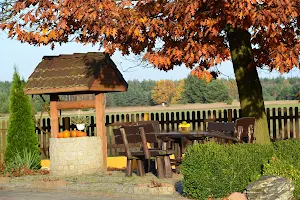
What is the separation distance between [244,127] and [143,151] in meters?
2.31

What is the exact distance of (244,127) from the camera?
1548 centimetres

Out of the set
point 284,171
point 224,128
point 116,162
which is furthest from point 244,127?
point 116,162

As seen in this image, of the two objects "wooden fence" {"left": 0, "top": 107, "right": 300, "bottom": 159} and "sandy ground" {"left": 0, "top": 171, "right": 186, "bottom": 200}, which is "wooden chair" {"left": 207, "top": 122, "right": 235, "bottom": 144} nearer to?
"sandy ground" {"left": 0, "top": 171, "right": 186, "bottom": 200}

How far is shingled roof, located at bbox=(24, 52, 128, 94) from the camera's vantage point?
664 inches

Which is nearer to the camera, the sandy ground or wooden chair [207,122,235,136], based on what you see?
the sandy ground

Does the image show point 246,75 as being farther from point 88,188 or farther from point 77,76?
point 88,188

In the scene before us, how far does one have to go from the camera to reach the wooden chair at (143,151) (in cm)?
1497

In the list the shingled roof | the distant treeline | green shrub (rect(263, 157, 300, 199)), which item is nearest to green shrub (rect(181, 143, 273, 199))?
green shrub (rect(263, 157, 300, 199))

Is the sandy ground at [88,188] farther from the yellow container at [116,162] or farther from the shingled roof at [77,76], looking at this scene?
the yellow container at [116,162]

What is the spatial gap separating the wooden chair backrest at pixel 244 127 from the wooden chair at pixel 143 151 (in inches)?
62.5

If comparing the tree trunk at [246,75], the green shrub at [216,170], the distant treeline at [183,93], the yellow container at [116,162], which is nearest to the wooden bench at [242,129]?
the tree trunk at [246,75]

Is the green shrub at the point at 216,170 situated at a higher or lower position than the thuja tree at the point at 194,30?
lower

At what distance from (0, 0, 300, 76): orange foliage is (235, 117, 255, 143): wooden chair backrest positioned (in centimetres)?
165

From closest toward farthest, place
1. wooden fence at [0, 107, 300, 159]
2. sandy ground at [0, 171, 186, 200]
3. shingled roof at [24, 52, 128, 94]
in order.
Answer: sandy ground at [0, 171, 186, 200], shingled roof at [24, 52, 128, 94], wooden fence at [0, 107, 300, 159]
